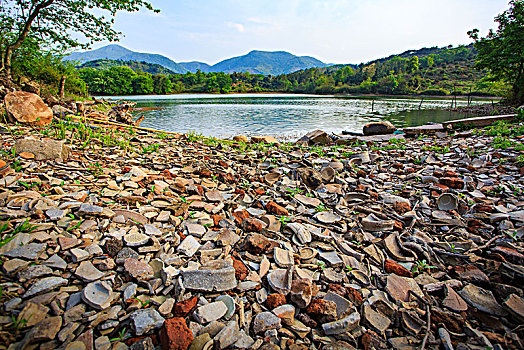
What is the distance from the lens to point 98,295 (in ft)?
5.17

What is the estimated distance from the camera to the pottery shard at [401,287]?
192cm

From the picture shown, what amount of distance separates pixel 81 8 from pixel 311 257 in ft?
51.7

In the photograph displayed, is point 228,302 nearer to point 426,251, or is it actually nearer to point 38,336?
point 38,336

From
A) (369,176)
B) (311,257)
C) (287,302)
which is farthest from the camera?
(369,176)

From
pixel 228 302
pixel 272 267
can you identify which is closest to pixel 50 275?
pixel 228 302

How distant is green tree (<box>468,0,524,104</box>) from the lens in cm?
1914

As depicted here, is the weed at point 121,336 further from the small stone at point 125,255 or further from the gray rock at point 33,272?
the gray rock at point 33,272

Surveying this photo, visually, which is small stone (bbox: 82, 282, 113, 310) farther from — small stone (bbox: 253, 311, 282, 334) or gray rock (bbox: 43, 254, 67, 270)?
small stone (bbox: 253, 311, 282, 334)

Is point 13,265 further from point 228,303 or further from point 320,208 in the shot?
Result: point 320,208

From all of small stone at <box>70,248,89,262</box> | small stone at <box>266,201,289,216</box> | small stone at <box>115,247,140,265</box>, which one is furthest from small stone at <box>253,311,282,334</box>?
small stone at <box>266,201,289,216</box>

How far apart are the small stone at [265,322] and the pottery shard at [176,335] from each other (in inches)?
16.3

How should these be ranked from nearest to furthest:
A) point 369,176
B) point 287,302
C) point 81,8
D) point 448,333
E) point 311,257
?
point 448,333 → point 287,302 → point 311,257 → point 369,176 → point 81,8

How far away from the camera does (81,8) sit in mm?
11570

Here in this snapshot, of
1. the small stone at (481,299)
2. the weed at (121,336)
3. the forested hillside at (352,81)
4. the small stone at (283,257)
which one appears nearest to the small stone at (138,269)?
the weed at (121,336)
